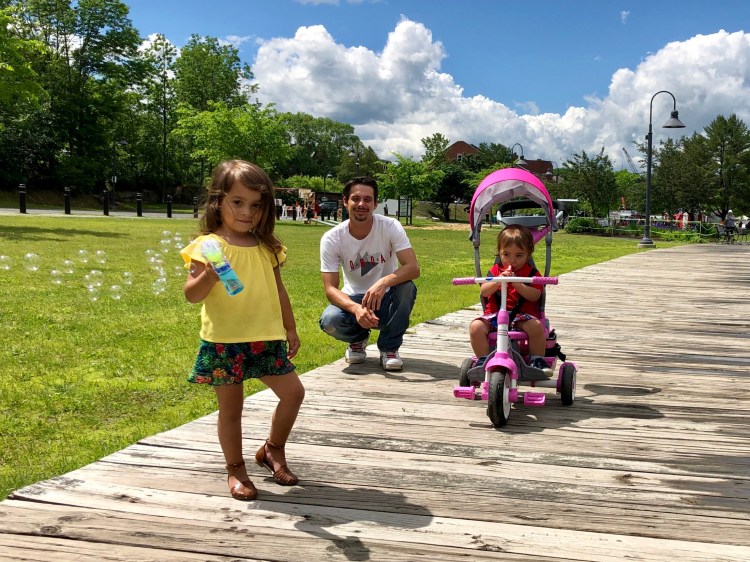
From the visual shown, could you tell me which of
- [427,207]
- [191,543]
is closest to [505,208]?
[191,543]

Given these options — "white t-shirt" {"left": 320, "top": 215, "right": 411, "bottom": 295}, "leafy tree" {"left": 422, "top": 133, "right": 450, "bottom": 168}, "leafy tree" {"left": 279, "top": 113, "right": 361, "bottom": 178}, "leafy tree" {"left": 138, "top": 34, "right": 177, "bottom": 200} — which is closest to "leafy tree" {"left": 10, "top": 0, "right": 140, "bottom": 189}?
"leafy tree" {"left": 138, "top": 34, "right": 177, "bottom": 200}

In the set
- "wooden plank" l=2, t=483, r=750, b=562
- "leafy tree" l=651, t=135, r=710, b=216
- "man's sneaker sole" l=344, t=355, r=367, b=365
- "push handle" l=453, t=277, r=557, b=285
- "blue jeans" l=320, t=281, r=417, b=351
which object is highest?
"leafy tree" l=651, t=135, r=710, b=216

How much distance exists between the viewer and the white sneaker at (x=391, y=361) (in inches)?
218

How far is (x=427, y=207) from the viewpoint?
7238cm

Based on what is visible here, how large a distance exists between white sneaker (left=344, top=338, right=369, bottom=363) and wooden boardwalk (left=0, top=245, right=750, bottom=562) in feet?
0.73

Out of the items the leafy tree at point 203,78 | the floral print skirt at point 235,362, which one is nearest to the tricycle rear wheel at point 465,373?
the floral print skirt at point 235,362

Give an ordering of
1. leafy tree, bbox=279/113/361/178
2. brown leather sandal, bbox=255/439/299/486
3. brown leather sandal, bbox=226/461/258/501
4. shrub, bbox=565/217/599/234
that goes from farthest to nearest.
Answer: leafy tree, bbox=279/113/361/178 < shrub, bbox=565/217/599/234 < brown leather sandal, bbox=255/439/299/486 < brown leather sandal, bbox=226/461/258/501

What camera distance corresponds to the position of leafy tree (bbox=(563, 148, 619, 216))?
49.8 metres

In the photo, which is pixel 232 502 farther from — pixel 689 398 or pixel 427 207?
pixel 427 207

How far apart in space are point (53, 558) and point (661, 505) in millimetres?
2394

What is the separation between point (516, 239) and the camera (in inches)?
178

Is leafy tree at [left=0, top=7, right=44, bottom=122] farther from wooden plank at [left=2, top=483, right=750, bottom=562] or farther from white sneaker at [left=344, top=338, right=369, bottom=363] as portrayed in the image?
wooden plank at [left=2, top=483, right=750, bottom=562]

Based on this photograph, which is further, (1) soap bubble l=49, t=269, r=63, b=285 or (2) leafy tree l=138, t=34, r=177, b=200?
(2) leafy tree l=138, t=34, r=177, b=200

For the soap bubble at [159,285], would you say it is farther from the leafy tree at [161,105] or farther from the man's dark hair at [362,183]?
the leafy tree at [161,105]
